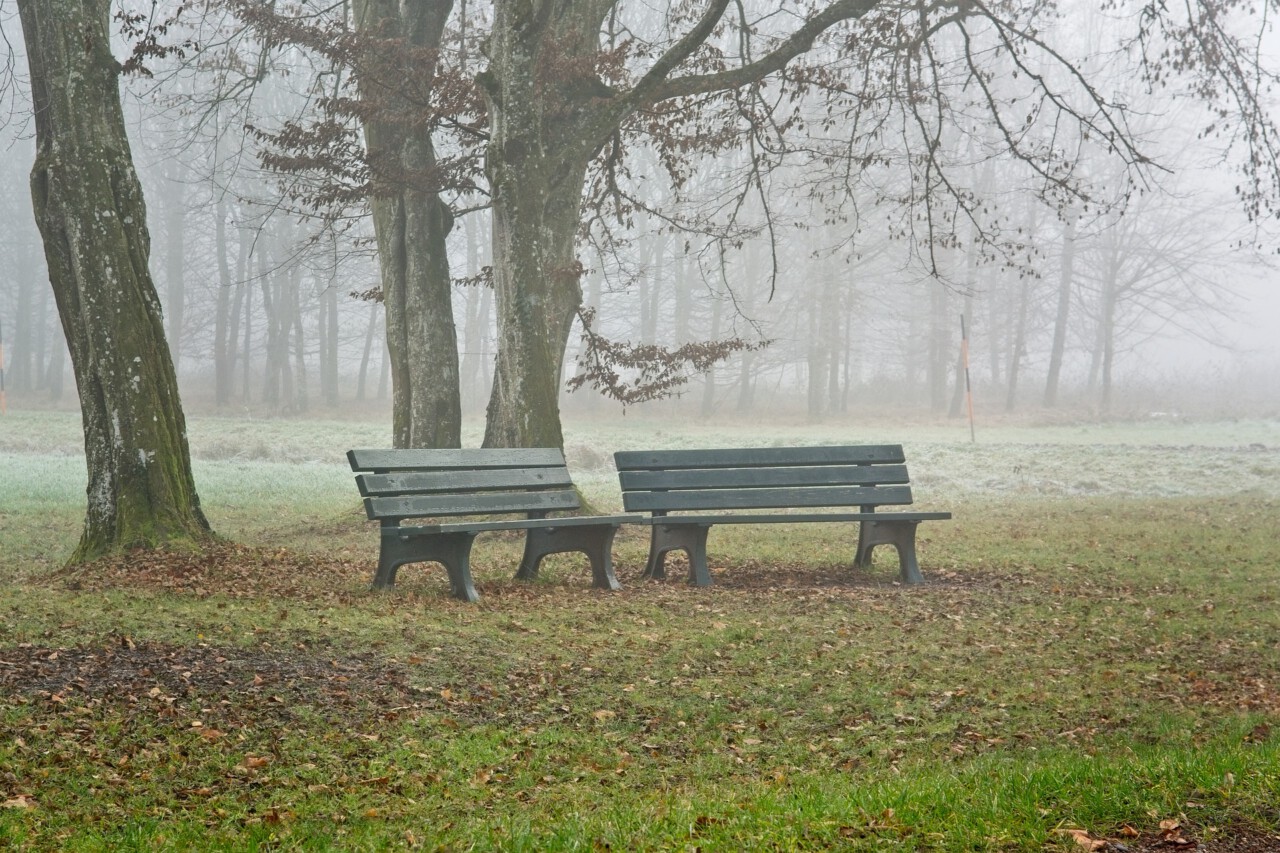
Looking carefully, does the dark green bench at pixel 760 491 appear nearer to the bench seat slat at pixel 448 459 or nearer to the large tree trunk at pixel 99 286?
the bench seat slat at pixel 448 459

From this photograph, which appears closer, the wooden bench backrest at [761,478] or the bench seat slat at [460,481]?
the bench seat slat at [460,481]

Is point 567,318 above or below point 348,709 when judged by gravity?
above

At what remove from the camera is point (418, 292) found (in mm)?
14344

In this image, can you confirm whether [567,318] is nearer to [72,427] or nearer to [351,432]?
[351,432]

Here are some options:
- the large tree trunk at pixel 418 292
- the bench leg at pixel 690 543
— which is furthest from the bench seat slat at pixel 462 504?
the large tree trunk at pixel 418 292

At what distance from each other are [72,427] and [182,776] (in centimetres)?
2800

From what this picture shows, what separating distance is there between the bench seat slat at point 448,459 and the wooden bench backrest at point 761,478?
2.03 ft

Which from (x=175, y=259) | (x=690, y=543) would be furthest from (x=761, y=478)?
(x=175, y=259)

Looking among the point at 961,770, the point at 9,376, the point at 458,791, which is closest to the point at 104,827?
the point at 458,791

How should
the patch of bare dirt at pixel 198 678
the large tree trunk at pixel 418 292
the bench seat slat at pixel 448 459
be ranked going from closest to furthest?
the patch of bare dirt at pixel 198 678 → the bench seat slat at pixel 448 459 → the large tree trunk at pixel 418 292

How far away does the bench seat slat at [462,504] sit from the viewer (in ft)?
26.2

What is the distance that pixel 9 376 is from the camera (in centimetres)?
4191

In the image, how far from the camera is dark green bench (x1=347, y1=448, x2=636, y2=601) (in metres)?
8.04

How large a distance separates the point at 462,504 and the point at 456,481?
0.64ft
